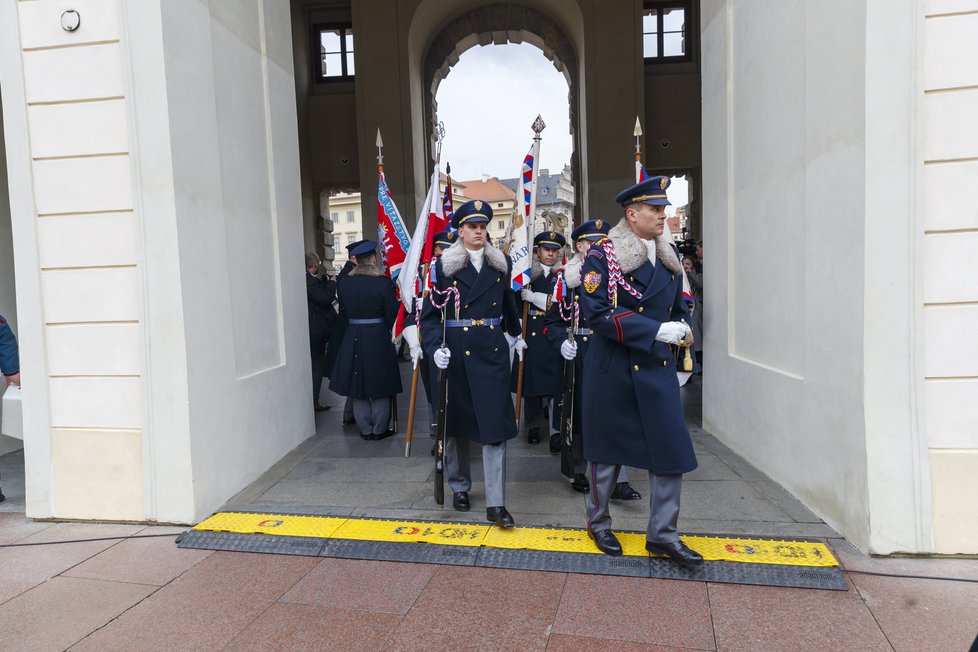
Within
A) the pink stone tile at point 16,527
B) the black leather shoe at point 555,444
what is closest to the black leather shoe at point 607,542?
the black leather shoe at point 555,444

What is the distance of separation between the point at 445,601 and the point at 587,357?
147 cm

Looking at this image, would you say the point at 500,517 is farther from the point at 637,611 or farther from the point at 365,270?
the point at 365,270

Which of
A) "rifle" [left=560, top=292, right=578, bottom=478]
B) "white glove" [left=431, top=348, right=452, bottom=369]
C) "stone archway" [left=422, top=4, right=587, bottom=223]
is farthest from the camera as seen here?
"stone archway" [left=422, top=4, right=587, bottom=223]

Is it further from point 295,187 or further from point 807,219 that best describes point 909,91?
point 295,187

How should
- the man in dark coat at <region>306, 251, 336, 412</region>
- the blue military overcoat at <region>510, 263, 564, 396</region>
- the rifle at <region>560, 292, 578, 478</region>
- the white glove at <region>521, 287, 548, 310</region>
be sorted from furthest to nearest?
1. the man in dark coat at <region>306, 251, 336, 412</region>
2. the blue military overcoat at <region>510, 263, 564, 396</region>
3. the white glove at <region>521, 287, 548, 310</region>
4. the rifle at <region>560, 292, 578, 478</region>

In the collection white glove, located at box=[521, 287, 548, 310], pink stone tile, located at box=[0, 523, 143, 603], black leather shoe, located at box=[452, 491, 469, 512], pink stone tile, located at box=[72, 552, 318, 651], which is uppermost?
white glove, located at box=[521, 287, 548, 310]

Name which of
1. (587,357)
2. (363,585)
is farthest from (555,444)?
(363,585)

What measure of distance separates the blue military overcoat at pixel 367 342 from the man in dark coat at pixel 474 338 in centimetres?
213

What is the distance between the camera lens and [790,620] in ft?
9.29

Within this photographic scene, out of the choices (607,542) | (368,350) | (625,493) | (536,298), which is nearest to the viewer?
(607,542)

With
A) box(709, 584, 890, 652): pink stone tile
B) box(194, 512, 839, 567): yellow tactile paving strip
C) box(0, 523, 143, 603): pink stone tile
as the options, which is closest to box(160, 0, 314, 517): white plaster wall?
box(194, 512, 839, 567): yellow tactile paving strip

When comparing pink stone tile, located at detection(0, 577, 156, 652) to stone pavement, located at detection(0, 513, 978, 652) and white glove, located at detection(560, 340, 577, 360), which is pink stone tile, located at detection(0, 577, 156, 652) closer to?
stone pavement, located at detection(0, 513, 978, 652)

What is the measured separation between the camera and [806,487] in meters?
4.07

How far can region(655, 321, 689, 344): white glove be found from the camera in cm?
322
